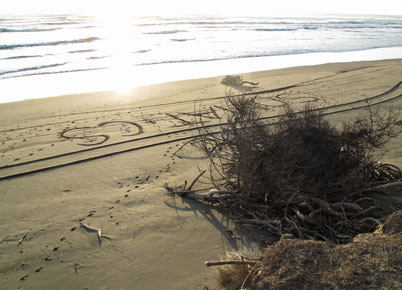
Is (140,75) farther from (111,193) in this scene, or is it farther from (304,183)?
(304,183)

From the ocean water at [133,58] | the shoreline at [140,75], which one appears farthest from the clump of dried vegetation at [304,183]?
the ocean water at [133,58]

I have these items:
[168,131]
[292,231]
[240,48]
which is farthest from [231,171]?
[240,48]

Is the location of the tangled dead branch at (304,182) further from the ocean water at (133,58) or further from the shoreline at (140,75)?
the ocean water at (133,58)

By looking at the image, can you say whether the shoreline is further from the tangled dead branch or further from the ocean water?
the tangled dead branch

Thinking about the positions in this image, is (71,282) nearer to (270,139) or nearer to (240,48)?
(270,139)

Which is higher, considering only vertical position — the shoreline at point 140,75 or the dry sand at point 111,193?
the shoreline at point 140,75

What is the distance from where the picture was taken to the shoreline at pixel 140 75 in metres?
9.45

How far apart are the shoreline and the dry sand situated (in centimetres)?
150

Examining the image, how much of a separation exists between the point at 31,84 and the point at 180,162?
8.09m

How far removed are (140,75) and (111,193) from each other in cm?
862

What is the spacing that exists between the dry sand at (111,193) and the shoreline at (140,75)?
150 cm

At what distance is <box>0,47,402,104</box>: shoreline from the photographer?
9.45 meters

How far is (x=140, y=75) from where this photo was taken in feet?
38.6

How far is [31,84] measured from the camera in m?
10.3
